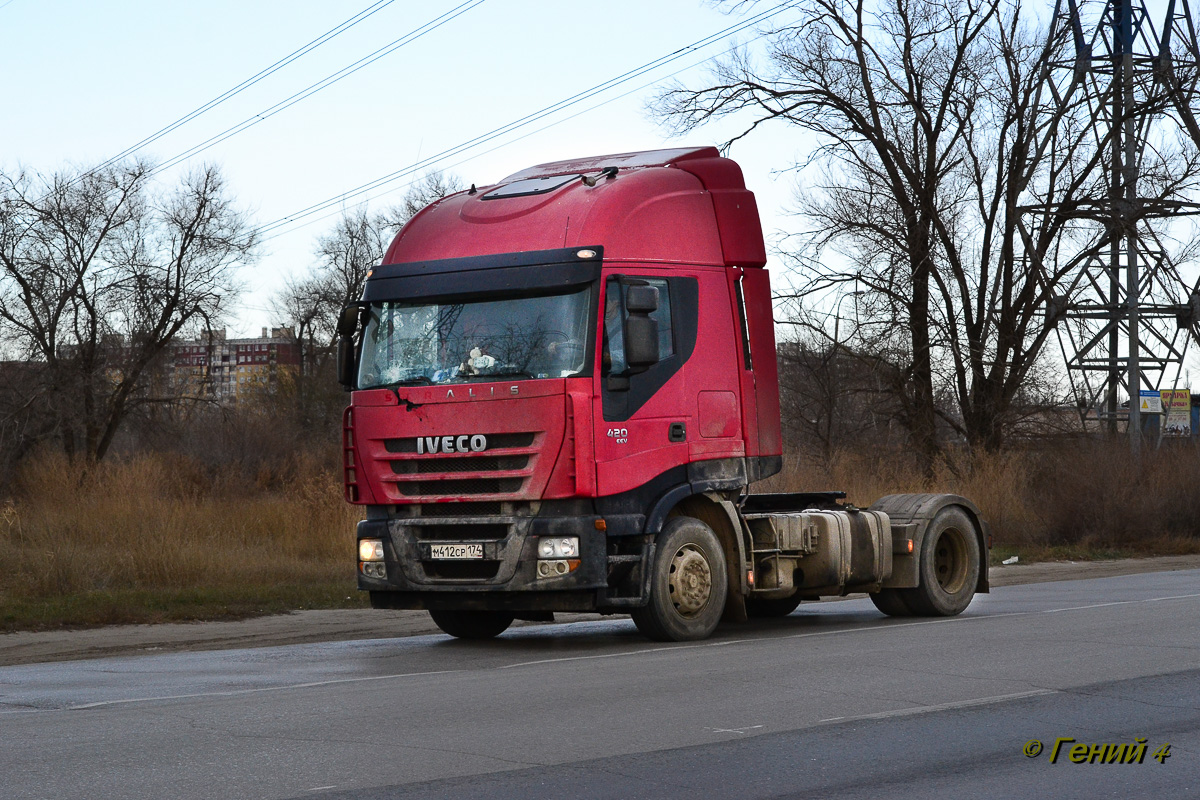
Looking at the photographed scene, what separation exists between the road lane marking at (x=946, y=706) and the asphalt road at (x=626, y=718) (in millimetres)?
28

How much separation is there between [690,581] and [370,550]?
2915 mm

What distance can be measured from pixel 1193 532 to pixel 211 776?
28014 mm

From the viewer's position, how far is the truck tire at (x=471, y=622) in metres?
13.6

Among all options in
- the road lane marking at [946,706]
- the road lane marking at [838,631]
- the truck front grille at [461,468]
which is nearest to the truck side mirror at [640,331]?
the truck front grille at [461,468]

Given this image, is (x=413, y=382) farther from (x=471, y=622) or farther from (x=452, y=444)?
(x=471, y=622)

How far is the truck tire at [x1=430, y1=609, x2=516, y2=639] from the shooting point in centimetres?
1365

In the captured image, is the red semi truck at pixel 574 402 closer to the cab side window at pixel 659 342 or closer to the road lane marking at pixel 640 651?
the cab side window at pixel 659 342

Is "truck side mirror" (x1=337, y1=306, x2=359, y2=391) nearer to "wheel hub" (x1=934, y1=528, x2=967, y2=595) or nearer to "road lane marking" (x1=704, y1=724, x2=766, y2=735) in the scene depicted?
"road lane marking" (x1=704, y1=724, x2=766, y2=735)

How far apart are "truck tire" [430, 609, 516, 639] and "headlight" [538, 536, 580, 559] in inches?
86.0

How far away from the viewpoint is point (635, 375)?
11906mm

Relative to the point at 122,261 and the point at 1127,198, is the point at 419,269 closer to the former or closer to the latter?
the point at 1127,198

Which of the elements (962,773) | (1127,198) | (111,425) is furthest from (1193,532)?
(111,425)

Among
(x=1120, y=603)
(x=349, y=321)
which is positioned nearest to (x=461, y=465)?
(x=349, y=321)

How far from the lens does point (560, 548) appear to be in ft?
37.9
